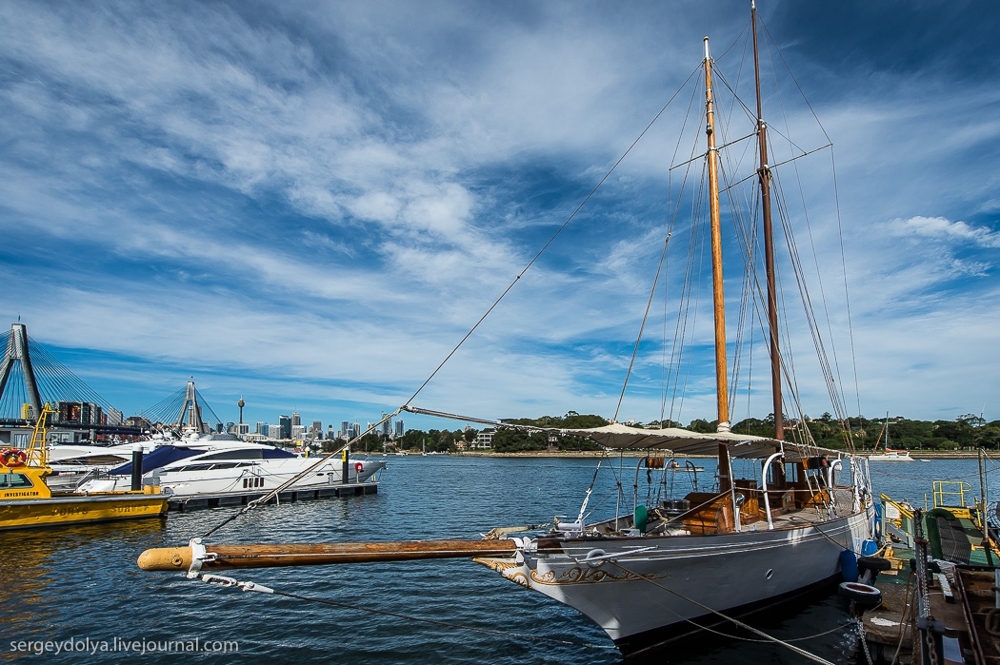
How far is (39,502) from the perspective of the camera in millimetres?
24406

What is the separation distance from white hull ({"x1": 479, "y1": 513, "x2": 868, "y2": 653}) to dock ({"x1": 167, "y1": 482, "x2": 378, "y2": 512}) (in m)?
22.7

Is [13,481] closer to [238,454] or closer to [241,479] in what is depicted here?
[241,479]

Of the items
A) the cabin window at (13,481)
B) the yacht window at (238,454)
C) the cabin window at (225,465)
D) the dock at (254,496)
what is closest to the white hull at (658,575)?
the dock at (254,496)

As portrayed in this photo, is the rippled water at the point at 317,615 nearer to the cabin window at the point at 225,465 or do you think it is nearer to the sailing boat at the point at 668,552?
the sailing boat at the point at 668,552

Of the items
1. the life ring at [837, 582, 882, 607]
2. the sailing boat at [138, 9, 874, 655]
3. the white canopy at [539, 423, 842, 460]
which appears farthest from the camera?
the white canopy at [539, 423, 842, 460]

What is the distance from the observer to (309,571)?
18.8 meters

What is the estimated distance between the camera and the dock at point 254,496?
33.1 meters

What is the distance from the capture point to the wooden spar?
5.78 m

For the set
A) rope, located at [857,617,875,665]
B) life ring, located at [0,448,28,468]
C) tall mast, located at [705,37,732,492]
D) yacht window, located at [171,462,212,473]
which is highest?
tall mast, located at [705,37,732,492]

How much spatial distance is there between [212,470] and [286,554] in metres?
35.7

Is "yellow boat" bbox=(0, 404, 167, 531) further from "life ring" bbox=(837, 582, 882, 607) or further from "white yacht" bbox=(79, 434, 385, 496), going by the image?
"life ring" bbox=(837, 582, 882, 607)

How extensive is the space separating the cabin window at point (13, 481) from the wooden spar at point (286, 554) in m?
25.4

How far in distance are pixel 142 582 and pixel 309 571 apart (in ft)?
15.9

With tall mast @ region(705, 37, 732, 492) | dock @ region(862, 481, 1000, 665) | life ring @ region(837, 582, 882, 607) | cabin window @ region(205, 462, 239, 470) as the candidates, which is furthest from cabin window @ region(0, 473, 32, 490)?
dock @ region(862, 481, 1000, 665)
